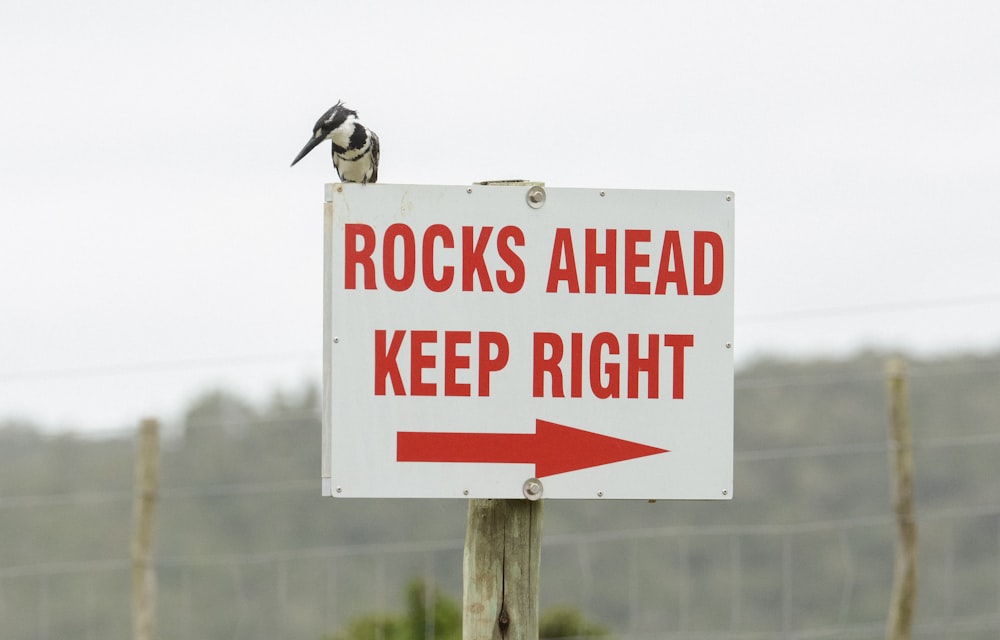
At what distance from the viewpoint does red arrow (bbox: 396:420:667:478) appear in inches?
144

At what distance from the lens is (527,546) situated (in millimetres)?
3854

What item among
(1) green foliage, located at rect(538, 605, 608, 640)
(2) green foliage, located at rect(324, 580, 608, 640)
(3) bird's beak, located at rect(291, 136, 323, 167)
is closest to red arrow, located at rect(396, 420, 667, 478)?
(3) bird's beak, located at rect(291, 136, 323, 167)

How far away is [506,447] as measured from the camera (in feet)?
12.0

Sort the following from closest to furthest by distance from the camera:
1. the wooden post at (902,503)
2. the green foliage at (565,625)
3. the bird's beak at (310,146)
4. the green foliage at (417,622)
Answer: the bird's beak at (310,146), the wooden post at (902,503), the green foliage at (417,622), the green foliage at (565,625)

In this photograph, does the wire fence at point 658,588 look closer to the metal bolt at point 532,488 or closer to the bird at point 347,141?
the bird at point 347,141

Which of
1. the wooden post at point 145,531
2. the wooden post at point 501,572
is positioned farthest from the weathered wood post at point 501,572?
the wooden post at point 145,531

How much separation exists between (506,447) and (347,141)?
232 cm

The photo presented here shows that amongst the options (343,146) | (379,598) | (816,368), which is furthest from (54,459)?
(343,146)

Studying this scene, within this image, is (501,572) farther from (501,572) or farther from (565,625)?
(565,625)

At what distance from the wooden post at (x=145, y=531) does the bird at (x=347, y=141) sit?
3.92 metres

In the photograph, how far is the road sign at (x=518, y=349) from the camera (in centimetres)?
366

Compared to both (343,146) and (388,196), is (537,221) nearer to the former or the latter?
(388,196)

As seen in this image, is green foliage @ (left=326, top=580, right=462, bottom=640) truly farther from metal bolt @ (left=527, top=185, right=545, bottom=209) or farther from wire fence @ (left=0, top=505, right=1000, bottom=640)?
wire fence @ (left=0, top=505, right=1000, bottom=640)

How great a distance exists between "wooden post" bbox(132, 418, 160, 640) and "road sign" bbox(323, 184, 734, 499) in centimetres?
588
